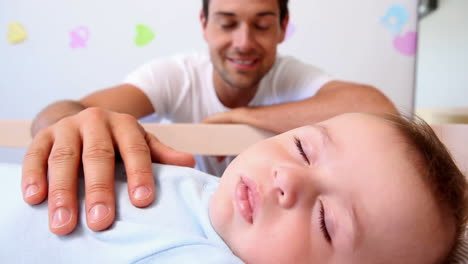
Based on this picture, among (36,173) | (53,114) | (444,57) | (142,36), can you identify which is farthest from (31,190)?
(444,57)

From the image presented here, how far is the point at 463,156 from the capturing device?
3.06 ft

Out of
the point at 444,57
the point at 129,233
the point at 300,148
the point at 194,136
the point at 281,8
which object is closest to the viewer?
A: the point at 129,233

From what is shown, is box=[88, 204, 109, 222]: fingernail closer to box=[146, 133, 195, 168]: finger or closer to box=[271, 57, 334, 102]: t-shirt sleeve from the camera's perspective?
box=[146, 133, 195, 168]: finger

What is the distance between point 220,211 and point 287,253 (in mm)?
110

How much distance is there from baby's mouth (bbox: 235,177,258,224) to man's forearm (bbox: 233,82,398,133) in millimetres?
498

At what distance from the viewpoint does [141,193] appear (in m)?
0.51

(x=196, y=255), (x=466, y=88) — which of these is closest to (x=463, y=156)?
(x=196, y=255)

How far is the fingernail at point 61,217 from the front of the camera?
0.47 meters

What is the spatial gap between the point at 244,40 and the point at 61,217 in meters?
0.92

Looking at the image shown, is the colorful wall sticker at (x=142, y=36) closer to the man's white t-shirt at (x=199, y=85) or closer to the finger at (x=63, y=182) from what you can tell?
the man's white t-shirt at (x=199, y=85)

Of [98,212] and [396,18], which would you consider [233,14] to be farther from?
[98,212]

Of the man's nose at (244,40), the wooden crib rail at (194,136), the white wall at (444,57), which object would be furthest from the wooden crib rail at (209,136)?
the white wall at (444,57)

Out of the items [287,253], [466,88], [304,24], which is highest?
[304,24]

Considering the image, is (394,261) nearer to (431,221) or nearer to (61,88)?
(431,221)
